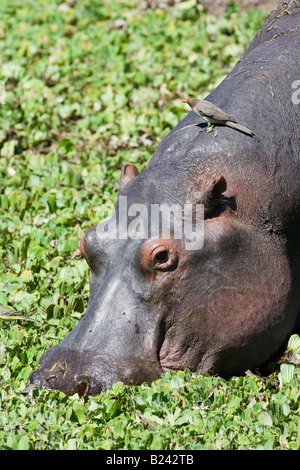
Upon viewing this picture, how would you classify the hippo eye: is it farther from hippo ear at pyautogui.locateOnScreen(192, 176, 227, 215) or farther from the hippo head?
hippo ear at pyautogui.locateOnScreen(192, 176, 227, 215)

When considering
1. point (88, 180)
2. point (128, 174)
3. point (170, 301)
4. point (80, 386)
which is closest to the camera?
point (80, 386)

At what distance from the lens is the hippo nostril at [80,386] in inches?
150

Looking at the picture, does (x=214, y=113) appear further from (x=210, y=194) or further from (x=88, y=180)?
(x=88, y=180)

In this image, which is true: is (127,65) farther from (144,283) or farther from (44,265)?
(144,283)

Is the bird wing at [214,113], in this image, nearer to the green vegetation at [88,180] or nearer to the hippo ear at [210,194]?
the hippo ear at [210,194]

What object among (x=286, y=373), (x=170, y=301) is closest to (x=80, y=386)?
(x=170, y=301)

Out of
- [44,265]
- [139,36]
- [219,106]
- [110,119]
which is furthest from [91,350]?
[139,36]

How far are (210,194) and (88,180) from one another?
3306mm

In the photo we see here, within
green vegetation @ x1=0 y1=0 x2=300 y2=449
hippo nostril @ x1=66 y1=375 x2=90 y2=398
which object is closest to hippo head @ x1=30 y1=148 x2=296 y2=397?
hippo nostril @ x1=66 y1=375 x2=90 y2=398

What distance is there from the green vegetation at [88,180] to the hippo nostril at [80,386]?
6 centimetres

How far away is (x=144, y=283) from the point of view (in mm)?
3918

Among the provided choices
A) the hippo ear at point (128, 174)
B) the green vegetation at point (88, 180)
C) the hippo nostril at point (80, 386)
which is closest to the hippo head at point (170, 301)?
the hippo nostril at point (80, 386)

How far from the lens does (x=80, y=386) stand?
12.5 ft

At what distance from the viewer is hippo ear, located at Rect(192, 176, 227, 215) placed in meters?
3.97
